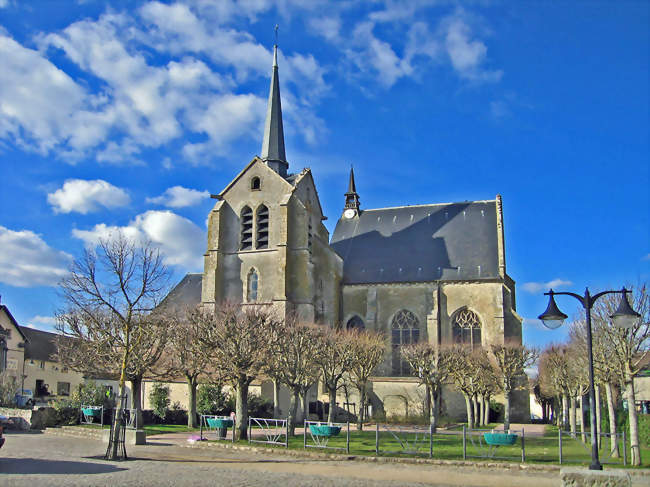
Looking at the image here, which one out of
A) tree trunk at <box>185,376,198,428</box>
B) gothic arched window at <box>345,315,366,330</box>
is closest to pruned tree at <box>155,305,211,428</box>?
tree trunk at <box>185,376,198,428</box>

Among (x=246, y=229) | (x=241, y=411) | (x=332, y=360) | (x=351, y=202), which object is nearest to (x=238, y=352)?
(x=241, y=411)

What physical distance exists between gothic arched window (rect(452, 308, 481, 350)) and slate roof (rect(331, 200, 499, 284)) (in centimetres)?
245

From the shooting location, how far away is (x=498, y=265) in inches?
1565

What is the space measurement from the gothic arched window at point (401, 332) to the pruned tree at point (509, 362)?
6.52 meters

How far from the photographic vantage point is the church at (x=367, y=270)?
3766 centimetres

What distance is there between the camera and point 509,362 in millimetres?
33094

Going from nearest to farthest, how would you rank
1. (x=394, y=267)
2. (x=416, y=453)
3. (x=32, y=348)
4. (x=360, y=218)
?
(x=416, y=453) < (x=394, y=267) < (x=360, y=218) < (x=32, y=348)

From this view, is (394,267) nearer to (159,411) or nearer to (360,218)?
(360,218)

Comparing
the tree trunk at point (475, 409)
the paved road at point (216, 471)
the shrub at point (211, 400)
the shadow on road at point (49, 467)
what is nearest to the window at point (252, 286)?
the shrub at point (211, 400)

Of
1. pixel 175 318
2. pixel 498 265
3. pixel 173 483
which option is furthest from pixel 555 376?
pixel 173 483

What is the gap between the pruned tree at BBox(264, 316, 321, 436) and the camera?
2489 centimetres

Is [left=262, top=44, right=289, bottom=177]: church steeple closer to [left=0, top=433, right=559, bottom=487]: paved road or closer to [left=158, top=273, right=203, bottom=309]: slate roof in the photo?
[left=158, top=273, right=203, bottom=309]: slate roof

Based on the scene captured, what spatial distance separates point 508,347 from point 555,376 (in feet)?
11.5

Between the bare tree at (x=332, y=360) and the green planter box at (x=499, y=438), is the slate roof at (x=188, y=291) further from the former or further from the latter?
the green planter box at (x=499, y=438)
